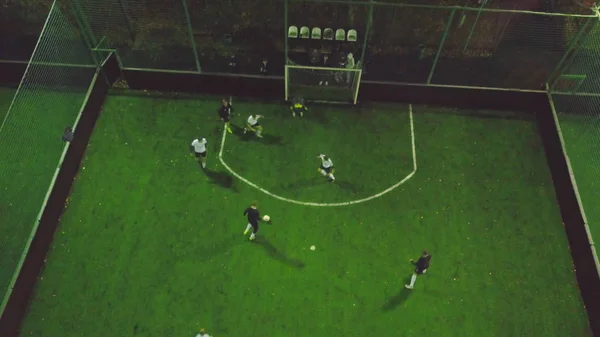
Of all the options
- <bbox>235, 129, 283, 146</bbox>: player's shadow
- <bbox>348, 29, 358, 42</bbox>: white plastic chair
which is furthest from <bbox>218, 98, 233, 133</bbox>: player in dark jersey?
<bbox>348, 29, 358, 42</bbox>: white plastic chair

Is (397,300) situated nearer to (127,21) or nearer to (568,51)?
(568,51)

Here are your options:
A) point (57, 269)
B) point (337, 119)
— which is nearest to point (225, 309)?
point (57, 269)

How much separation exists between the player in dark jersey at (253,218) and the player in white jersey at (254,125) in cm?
317

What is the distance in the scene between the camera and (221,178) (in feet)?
44.7

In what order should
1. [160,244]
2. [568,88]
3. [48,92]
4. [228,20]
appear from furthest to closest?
[228,20] → [568,88] → [48,92] → [160,244]

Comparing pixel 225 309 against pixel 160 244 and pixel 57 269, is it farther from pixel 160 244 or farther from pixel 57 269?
pixel 57 269

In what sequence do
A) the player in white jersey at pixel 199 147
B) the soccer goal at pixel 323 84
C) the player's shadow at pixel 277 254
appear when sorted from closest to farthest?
1. the player's shadow at pixel 277 254
2. the player in white jersey at pixel 199 147
3. the soccer goal at pixel 323 84

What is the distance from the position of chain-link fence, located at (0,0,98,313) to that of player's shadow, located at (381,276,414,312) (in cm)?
895

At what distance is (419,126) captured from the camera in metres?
15.0

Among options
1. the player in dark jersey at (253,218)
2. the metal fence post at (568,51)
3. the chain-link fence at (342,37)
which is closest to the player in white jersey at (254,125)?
the chain-link fence at (342,37)

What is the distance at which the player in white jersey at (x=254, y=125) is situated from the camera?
14.0 m

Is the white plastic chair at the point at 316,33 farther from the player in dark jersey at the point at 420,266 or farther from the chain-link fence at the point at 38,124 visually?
the player in dark jersey at the point at 420,266

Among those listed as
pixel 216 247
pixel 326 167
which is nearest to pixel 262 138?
pixel 326 167

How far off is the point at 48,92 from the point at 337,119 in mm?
8724
